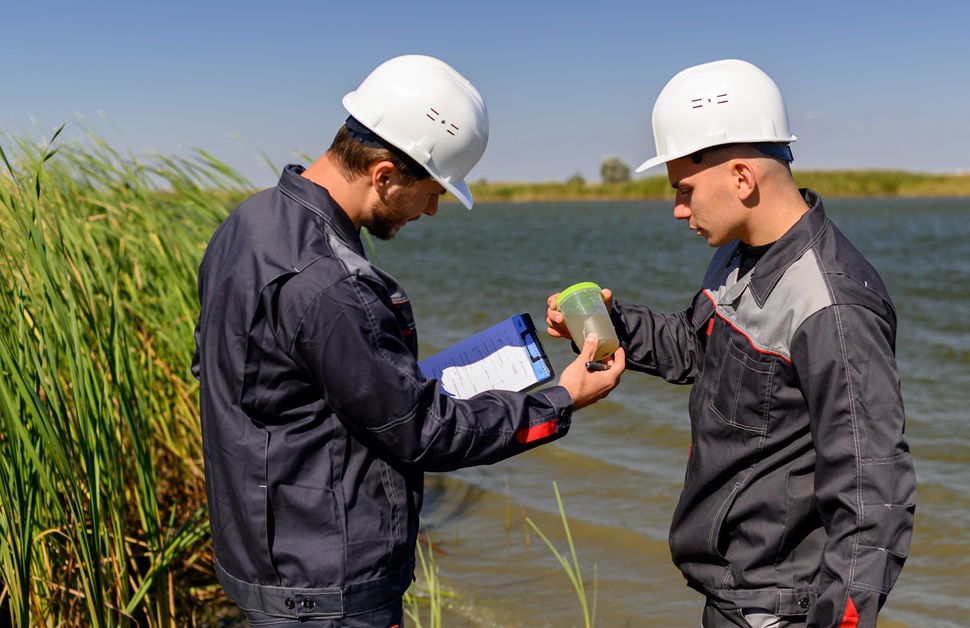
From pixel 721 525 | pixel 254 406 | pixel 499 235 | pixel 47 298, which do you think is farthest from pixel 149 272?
pixel 499 235

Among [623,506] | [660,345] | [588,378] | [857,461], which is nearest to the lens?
[857,461]

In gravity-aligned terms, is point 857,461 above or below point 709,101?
below

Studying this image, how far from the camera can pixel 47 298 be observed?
3182mm

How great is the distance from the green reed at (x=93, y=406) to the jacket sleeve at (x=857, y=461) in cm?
213

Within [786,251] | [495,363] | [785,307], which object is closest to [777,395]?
[785,307]

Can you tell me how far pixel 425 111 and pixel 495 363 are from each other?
0.74m

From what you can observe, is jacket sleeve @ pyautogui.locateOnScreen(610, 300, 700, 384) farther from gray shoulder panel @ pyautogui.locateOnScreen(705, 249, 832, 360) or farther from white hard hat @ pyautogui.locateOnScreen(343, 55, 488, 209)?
white hard hat @ pyautogui.locateOnScreen(343, 55, 488, 209)

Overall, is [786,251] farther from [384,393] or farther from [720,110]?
[384,393]

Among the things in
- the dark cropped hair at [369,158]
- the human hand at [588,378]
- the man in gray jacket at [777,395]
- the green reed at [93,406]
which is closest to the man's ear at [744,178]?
the man in gray jacket at [777,395]

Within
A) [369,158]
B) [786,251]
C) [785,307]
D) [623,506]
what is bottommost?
[623,506]

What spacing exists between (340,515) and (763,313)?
1.10m

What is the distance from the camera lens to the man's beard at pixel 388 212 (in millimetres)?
2318

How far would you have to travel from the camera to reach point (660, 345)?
2889 mm

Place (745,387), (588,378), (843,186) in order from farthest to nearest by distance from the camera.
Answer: (843,186)
(588,378)
(745,387)
